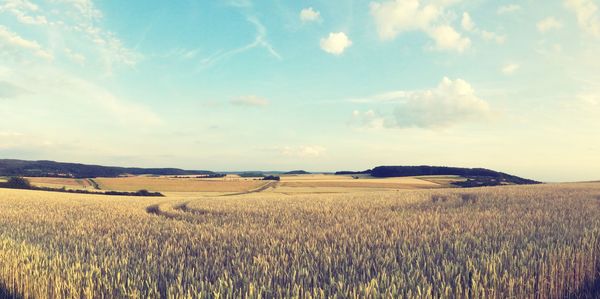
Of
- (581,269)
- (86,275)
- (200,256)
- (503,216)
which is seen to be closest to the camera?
(86,275)

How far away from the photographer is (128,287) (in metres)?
3.70

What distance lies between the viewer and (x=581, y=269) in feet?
15.7

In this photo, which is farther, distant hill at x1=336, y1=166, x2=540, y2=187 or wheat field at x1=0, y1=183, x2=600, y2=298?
distant hill at x1=336, y1=166, x2=540, y2=187

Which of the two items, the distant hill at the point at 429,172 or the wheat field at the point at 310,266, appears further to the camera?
the distant hill at the point at 429,172

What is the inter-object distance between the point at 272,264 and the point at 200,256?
1.26 meters

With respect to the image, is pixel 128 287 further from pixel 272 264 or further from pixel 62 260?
pixel 62 260

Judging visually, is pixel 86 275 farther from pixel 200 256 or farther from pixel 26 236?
pixel 26 236

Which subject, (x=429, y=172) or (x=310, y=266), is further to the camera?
(x=429, y=172)

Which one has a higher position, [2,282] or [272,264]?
[272,264]

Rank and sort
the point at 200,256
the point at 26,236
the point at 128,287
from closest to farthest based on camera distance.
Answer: the point at 128,287 → the point at 200,256 → the point at 26,236

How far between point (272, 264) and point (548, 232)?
5.23 metres

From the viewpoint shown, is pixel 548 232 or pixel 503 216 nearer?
pixel 548 232

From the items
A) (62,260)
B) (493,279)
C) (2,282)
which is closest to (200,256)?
(62,260)

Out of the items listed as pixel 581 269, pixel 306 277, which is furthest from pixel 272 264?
pixel 581 269
